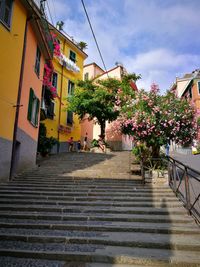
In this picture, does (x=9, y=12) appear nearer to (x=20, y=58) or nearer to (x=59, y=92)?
(x=20, y=58)

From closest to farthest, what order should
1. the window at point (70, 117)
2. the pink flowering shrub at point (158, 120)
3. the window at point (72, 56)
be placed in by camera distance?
the pink flowering shrub at point (158, 120) → the window at point (70, 117) → the window at point (72, 56)

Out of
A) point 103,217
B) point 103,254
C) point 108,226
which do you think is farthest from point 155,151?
point 103,254

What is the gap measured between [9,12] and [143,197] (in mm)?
8057

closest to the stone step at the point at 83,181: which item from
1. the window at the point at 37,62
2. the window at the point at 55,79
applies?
the window at the point at 37,62

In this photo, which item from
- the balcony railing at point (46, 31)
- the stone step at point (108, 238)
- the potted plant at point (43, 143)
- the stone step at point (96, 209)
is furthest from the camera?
the potted plant at point (43, 143)

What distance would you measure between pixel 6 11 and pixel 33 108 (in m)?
4.53

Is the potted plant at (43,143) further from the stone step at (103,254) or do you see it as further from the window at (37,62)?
the stone step at (103,254)

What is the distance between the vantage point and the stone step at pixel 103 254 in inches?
162

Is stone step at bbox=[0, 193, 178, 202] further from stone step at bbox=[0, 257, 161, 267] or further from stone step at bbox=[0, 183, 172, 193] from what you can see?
stone step at bbox=[0, 257, 161, 267]

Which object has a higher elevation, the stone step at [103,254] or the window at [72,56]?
the window at [72,56]

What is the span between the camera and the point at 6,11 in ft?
30.0

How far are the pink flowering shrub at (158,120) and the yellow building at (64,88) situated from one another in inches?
430

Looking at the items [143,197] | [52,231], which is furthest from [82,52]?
[52,231]

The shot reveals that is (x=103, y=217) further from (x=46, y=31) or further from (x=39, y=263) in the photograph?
(x=46, y=31)
